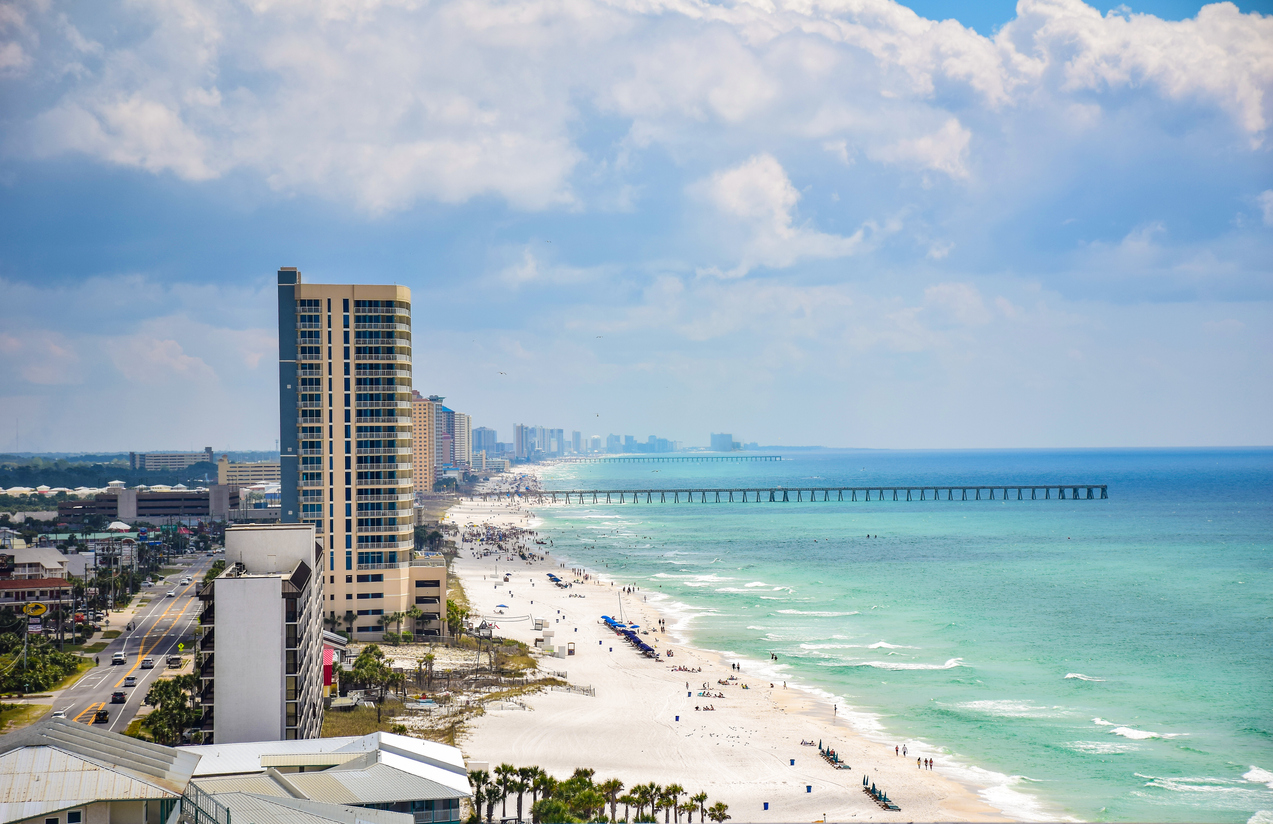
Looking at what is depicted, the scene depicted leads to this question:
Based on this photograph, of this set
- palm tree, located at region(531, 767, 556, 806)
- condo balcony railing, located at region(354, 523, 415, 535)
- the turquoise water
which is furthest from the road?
the turquoise water

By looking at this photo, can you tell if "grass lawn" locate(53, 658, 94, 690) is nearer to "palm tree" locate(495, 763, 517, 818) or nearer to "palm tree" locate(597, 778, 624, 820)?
"palm tree" locate(495, 763, 517, 818)

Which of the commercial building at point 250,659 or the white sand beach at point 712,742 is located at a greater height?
the commercial building at point 250,659

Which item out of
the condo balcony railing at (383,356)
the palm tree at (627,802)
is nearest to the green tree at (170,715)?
the palm tree at (627,802)

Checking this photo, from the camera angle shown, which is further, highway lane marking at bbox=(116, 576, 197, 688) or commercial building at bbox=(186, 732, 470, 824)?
highway lane marking at bbox=(116, 576, 197, 688)

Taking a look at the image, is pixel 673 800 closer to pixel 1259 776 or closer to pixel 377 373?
pixel 1259 776

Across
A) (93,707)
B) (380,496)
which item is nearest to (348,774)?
(93,707)

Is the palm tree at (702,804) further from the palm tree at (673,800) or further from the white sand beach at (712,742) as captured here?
the white sand beach at (712,742)

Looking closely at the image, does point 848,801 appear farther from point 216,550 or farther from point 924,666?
point 216,550
